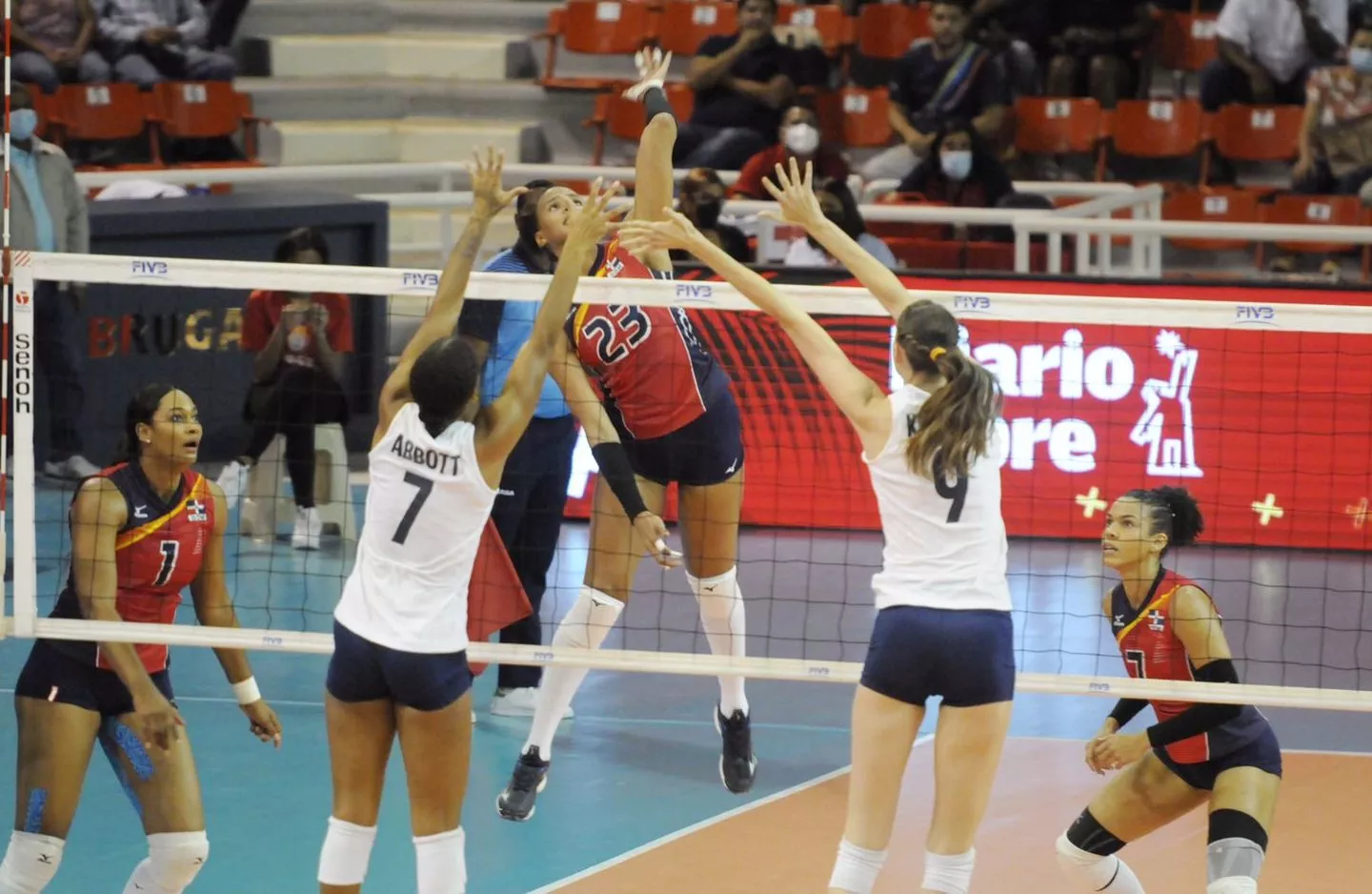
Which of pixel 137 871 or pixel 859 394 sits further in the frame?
pixel 137 871

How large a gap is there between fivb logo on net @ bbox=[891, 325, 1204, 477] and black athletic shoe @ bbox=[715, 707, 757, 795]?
3.79 metres

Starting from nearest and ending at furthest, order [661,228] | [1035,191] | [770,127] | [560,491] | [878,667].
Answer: [878,667] < [661,228] < [560,491] < [1035,191] < [770,127]

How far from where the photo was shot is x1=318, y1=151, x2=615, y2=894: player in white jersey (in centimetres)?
518

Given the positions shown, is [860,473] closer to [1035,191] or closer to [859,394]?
[1035,191]

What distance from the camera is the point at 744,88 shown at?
47.8ft

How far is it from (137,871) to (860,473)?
224 inches

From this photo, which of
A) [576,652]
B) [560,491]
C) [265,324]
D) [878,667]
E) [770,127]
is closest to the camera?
[878,667]

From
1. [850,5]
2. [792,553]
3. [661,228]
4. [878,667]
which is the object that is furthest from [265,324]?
[850,5]

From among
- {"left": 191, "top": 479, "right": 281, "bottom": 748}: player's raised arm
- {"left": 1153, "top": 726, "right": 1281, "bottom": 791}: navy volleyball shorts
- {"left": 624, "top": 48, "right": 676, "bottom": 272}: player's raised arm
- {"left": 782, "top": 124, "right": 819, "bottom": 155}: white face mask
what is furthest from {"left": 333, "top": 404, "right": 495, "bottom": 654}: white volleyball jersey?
{"left": 782, "top": 124, "right": 819, "bottom": 155}: white face mask

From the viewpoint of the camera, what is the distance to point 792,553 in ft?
35.2

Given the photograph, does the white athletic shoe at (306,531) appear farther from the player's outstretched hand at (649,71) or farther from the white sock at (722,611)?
the player's outstretched hand at (649,71)

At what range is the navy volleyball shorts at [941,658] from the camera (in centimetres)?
523

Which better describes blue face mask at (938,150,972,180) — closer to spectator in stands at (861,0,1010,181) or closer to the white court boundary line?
spectator in stands at (861,0,1010,181)

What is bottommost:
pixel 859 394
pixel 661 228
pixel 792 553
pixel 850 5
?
pixel 792 553
